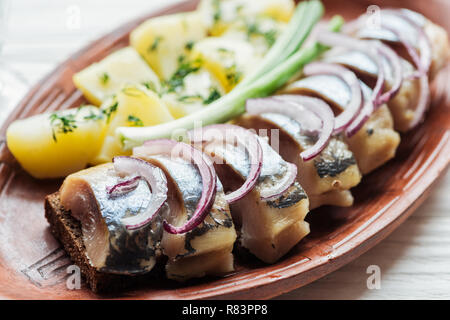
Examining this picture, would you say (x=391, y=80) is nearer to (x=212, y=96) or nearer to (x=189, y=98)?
(x=212, y=96)

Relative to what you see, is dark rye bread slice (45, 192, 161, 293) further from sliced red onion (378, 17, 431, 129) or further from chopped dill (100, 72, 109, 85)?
sliced red onion (378, 17, 431, 129)

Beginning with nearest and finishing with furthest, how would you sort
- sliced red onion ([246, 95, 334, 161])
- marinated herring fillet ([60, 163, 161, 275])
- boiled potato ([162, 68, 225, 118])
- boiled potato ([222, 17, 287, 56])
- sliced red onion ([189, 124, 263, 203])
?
marinated herring fillet ([60, 163, 161, 275]) < sliced red onion ([189, 124, 263, 203]) < sliced red onion ([246, 95, 334, 161]) < boiled potato ([162, 68, 225, 118]) < boiled potato ([222, 17, 287, 56])

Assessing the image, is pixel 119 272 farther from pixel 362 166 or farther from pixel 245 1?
pixel 245 1

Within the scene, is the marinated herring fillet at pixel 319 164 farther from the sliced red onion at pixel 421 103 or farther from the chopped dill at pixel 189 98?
the sliced red onion at pixel 421 103

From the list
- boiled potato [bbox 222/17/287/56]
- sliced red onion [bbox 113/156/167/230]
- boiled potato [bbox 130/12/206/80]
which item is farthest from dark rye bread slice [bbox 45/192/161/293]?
boiled potato [bbox 222/17/287/56]

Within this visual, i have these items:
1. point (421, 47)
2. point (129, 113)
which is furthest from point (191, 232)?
point (421, 47)
